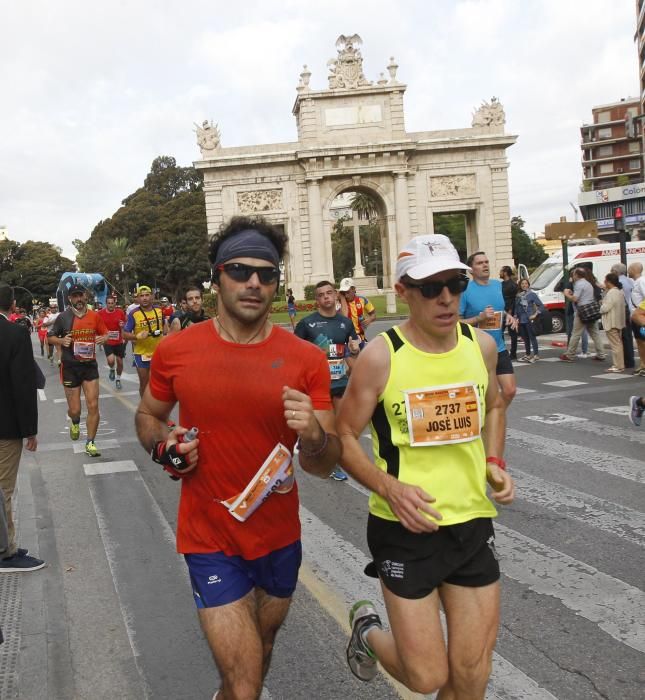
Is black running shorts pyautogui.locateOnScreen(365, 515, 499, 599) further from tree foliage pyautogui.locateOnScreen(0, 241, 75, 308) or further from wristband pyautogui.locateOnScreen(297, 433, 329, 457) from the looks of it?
tree foliage pyautogui.locateOnScreen(0, 241, 75, 308)

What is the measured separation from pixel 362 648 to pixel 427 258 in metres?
1.53

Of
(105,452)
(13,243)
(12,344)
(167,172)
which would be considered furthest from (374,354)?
(13,243)

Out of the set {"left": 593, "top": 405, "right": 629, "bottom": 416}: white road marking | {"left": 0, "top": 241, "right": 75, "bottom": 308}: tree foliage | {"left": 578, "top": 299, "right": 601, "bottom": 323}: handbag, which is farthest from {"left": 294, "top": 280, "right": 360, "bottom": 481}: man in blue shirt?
{"left": 0, "top": 241, "right": 75, "bottom": 308}: tree foliage

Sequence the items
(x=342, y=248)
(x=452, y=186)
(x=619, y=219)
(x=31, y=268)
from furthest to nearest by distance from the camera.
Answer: (x=31, y=268) < (x=342, y=248) < (x=452, y=186) < (x=619, y=219)

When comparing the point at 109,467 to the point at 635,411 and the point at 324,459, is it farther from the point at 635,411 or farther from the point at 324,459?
the point at 324,459

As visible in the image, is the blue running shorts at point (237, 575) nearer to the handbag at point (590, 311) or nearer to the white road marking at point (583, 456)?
the white road marking at point (583, 456)

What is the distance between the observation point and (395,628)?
2863mm

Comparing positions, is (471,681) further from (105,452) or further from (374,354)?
(105,452)

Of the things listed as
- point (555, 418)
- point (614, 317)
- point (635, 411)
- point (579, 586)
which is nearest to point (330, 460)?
point (579, 586)

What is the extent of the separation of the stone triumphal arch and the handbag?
33.3 meters

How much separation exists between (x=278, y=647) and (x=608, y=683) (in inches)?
61.3

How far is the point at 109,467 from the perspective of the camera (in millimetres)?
9000

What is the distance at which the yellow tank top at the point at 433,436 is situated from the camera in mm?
2955

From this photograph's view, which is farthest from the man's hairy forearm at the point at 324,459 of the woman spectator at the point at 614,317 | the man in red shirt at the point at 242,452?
the woman spectator at the point at 614,317
